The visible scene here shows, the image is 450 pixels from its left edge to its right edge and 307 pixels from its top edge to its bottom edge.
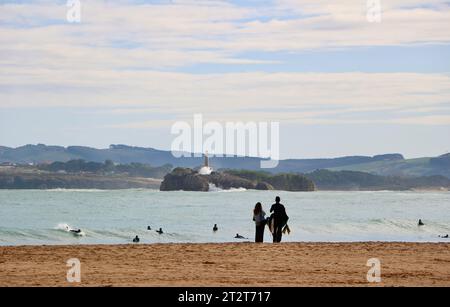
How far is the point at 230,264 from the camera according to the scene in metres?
24.6

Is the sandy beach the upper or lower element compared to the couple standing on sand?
lower

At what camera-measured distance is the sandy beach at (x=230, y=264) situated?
2148 centimetres

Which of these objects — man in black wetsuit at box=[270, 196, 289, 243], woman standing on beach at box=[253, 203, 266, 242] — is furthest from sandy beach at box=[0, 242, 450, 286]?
woman standing on beach at box=[253, 203, 266, 242]

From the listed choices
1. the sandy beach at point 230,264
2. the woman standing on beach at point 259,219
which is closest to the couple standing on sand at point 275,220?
the woman standing on beach at point 259,219

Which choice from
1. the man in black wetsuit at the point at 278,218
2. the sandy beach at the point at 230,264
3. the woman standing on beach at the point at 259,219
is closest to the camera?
the sandy beach at the point at 230,264

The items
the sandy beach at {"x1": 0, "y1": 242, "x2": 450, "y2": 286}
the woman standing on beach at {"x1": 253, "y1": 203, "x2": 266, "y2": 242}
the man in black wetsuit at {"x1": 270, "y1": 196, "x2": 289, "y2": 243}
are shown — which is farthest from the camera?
the woman standing on beach at {"x1": 253, "y1": 203, "x2": 266, "y2": 242}

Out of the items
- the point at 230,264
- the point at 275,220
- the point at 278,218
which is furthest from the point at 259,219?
the point at 230,264

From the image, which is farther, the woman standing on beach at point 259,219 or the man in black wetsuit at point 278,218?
the woman standing on beach at point 259,219

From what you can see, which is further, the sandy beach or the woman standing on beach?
the woman standing on beach

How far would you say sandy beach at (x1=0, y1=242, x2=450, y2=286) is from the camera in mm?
21484

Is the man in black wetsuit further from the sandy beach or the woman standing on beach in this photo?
the sandy beach

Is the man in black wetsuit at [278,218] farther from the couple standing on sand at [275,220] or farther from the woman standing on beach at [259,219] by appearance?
the woman standing on beach at [259,219]

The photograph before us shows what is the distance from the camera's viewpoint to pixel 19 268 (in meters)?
23.5

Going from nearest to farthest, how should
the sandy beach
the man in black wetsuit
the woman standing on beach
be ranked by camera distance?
the sandy beach, the man in black wetsuit, the woman standing on beach
